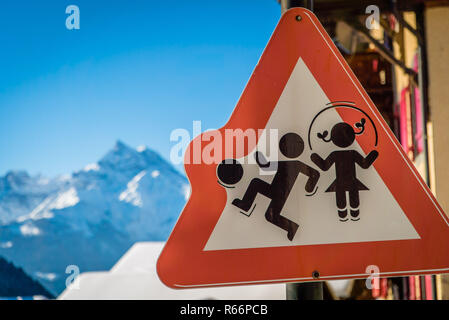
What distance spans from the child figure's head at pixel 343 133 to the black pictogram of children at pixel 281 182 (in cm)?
7

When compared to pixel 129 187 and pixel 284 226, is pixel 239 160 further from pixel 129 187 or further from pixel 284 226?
pixel 129 187

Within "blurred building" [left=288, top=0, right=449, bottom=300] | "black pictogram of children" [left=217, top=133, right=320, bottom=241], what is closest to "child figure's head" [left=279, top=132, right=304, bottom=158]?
"black pictogram of children" [left=217, top=133, right=320, bottom=241]

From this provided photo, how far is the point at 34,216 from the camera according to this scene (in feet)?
204

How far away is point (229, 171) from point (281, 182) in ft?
0.36

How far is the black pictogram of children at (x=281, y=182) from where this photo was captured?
0.89 metres

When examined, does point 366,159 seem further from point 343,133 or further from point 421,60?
point 421,60

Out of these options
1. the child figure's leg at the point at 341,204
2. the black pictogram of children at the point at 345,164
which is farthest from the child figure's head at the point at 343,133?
the child figure's leg at the point at 341,204

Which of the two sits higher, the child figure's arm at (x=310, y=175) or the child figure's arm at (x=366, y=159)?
the child figure's arm at (x=366, y=159)

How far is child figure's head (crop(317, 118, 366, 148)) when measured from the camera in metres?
0.92

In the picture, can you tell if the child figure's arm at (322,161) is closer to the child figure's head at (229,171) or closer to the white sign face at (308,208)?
the white sign face at (308,208)

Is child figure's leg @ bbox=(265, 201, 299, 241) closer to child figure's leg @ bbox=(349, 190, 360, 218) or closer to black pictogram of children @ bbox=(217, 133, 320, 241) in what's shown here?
black pictogram of children @ bbox=(217, 133, 320, 241)

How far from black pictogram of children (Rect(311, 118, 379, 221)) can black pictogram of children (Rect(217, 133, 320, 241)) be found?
35 millimetres
